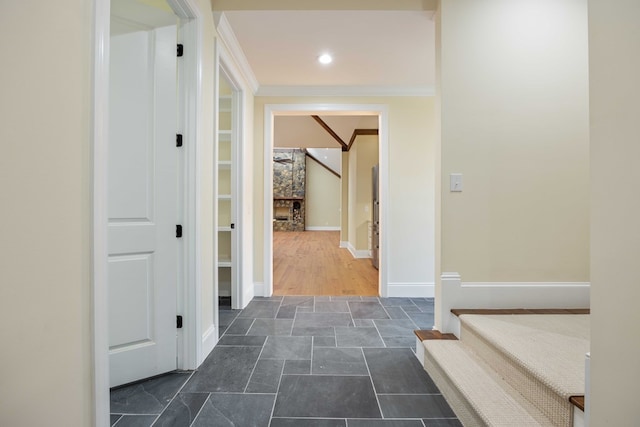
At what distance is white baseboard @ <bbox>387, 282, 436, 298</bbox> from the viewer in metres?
3.38

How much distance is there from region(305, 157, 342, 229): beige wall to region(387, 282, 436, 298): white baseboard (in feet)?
32.5

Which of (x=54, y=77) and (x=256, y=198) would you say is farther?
(x=256, y=198)

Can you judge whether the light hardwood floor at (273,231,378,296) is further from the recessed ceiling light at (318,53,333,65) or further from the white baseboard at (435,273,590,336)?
the recessed ceiling light at (318,53,333,65)

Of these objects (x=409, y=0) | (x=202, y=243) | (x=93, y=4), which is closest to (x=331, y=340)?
(x=202, y=243)

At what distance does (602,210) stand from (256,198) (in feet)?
10.1

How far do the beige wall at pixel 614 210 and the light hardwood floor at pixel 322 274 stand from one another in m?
2.81

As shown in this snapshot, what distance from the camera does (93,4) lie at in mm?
998

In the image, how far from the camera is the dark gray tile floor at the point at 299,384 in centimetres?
141

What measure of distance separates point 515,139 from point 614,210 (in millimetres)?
1393

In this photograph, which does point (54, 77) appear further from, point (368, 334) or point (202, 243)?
point (368, 334)

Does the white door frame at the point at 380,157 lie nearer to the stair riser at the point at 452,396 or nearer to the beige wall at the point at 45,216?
the stair riser at the point at 452,396

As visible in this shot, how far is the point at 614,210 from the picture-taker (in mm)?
768

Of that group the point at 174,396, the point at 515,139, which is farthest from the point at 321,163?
the point at 174,396

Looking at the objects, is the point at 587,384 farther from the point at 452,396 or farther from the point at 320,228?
the point at 320,228
